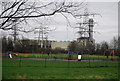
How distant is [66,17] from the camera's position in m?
8.41

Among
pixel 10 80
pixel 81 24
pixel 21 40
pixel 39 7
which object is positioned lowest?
pixel 10 80

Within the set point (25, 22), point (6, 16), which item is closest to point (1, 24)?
point (6, 16)

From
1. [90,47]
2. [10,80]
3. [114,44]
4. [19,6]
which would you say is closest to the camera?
[19,6]

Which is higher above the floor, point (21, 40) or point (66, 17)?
point (66, 17)

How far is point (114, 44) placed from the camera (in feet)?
263

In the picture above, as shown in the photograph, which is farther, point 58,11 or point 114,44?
point 114,44

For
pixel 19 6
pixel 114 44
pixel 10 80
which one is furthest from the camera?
pixel 114 44

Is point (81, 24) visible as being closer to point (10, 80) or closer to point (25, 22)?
point (25, 22)

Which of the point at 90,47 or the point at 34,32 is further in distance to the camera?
the point at 90,47

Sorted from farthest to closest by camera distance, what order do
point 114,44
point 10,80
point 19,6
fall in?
point 114,44 < point 10,80 < point 19,6

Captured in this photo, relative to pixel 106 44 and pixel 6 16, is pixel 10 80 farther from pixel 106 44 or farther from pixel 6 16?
pixel 106 44

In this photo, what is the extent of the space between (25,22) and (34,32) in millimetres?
535

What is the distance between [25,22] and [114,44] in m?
74.8

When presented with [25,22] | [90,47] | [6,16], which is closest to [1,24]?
[6,16]
